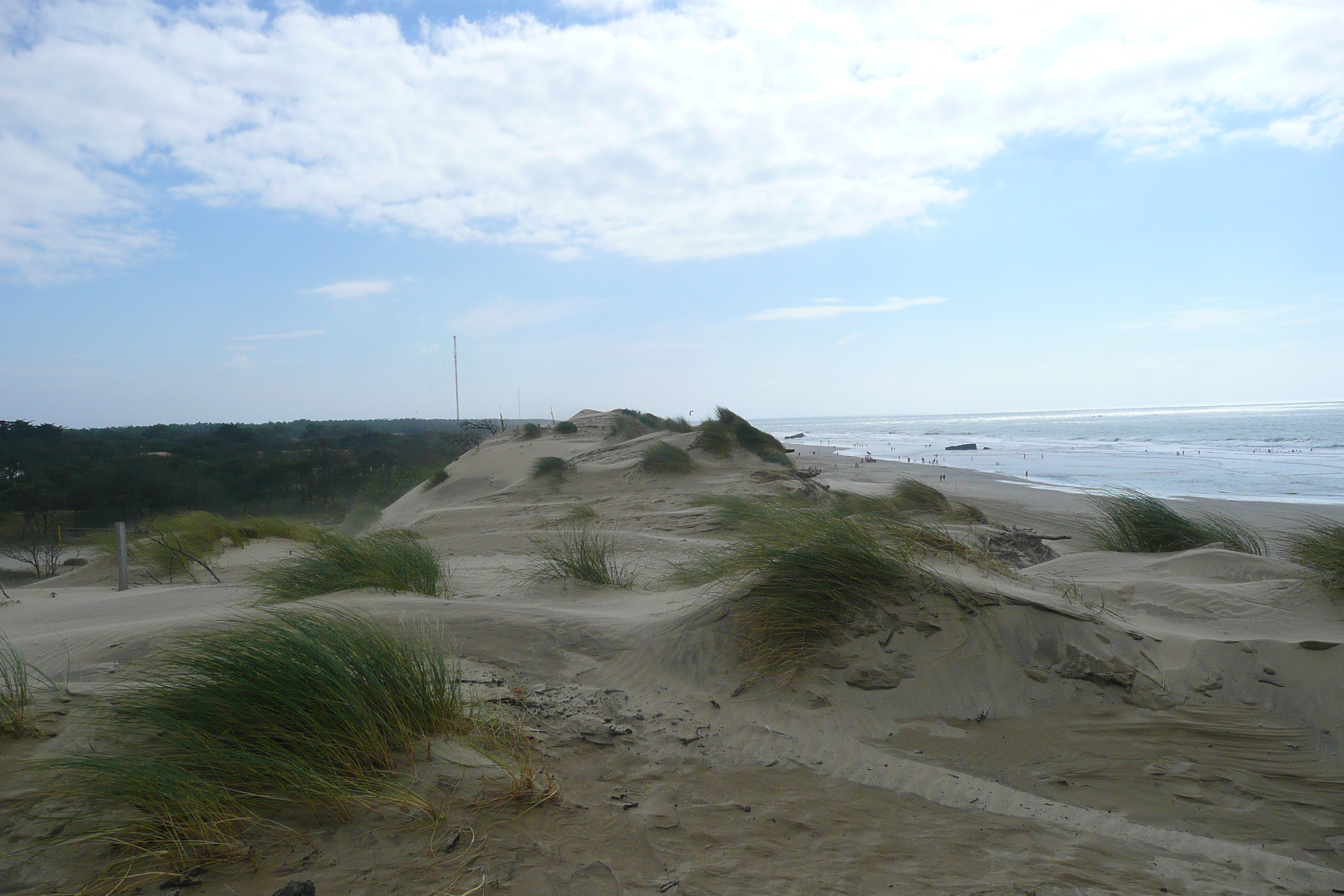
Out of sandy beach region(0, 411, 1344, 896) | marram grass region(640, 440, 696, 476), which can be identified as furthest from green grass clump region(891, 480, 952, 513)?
marram grass region(640, 440, 696, 476)

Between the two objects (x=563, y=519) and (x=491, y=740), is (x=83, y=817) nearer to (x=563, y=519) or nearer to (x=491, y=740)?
(x=491, y=740)

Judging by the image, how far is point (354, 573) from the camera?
19.2 feet

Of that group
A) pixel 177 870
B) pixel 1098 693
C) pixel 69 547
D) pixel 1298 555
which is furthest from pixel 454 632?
pixel 69 547

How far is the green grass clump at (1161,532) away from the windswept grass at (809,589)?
4.48m

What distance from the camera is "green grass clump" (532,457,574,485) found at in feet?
48.0

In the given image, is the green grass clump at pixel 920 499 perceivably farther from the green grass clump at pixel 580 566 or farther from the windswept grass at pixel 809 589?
the windswept grass at pixel 809 589

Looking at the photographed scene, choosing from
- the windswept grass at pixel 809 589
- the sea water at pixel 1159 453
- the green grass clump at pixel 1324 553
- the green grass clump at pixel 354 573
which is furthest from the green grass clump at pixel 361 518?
the green grass clump at pixel 1324 553

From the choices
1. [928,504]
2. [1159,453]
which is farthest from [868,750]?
[1159,453]

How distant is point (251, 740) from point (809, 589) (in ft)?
9.18

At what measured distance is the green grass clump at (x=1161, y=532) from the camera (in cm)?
718

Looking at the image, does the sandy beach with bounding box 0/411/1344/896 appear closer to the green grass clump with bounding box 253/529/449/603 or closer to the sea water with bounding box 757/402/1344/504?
the green grass clump with bounding box 253/529/449/603

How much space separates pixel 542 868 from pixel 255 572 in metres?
5.90

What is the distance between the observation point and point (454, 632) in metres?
4.27

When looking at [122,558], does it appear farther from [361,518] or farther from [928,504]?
[928,504]
